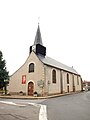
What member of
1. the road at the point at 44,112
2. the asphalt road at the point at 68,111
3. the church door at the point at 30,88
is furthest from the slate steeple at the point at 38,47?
the road at the point at 44,112

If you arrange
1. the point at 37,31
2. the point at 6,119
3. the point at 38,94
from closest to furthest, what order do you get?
the point at 6,119 < the point at 38,94 < the point at 37,31

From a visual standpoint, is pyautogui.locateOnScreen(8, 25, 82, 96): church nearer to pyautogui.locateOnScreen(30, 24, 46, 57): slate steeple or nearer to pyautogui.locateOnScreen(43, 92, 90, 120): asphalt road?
pyautogui.locateOnScreen(30, 24, 46, 57): slate steeple

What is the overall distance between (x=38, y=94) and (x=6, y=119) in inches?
691

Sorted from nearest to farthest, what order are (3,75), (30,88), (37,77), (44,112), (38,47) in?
(44,112)
(37,77)
(30,88)
(3,75)
(38,47)

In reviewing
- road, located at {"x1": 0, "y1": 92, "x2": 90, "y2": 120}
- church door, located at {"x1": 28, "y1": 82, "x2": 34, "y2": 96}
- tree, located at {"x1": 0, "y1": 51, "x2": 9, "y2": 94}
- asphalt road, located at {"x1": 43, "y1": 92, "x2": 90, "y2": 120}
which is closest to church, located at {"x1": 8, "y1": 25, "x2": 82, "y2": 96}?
church door, located at {"x1": 28, "y1": 82, "x2": 34, "y2": 96}

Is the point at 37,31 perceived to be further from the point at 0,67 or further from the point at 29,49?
the point at 0,67

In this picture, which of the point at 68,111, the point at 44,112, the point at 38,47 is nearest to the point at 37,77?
the point at 38,47

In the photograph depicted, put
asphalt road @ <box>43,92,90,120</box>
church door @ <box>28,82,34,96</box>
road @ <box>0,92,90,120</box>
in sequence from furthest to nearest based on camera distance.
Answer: church door @ <box>28,82,34,96</box>
asphalt road @ <box>43,92,90,120</box>
road @ <box>0,92,90,120</box>

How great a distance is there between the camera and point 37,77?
2516cm

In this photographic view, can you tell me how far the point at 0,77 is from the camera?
26.4 metres

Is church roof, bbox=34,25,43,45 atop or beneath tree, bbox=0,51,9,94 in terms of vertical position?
atop

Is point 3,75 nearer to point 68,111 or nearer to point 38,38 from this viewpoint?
point 38,38

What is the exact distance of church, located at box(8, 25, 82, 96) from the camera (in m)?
24.5

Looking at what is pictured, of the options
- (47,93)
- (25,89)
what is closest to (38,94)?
(47,93)
